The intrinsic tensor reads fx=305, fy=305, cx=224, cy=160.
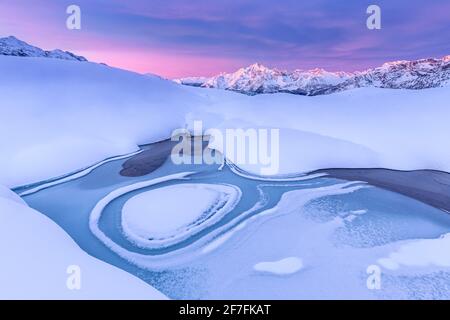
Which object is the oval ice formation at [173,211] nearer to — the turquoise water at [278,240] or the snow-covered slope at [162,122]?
the turquoise water at [278,240]

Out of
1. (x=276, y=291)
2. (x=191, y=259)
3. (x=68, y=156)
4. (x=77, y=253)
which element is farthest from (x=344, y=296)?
(x=68, y=156)

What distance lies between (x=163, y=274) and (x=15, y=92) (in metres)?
14.7

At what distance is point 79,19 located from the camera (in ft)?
29.3

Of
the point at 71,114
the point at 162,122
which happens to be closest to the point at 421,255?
the point at 71,114

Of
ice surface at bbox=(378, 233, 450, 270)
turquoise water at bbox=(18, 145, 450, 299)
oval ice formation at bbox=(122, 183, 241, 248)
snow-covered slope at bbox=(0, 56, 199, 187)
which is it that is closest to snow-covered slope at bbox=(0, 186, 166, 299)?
turquoise water at bbox=(18, 145, 450, 299)

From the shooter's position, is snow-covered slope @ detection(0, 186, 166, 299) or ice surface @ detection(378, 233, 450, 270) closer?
snow-covered slope @ detection(0, 186, 166, 299)

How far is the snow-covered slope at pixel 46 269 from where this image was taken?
11.3 feet

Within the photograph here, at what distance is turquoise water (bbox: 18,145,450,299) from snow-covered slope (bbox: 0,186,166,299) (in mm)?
861

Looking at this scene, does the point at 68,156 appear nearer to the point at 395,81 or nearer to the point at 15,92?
the point at 15,92

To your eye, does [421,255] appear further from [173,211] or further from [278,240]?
[173,211]

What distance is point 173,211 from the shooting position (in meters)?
7.23

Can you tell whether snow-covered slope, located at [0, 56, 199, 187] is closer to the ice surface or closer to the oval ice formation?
the oval ice formation

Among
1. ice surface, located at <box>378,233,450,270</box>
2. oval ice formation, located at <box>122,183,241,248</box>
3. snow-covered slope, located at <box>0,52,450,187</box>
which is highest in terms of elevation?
snow-covered slope, located at <box>0,52,450,187</box>

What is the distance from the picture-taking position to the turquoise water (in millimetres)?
4527
